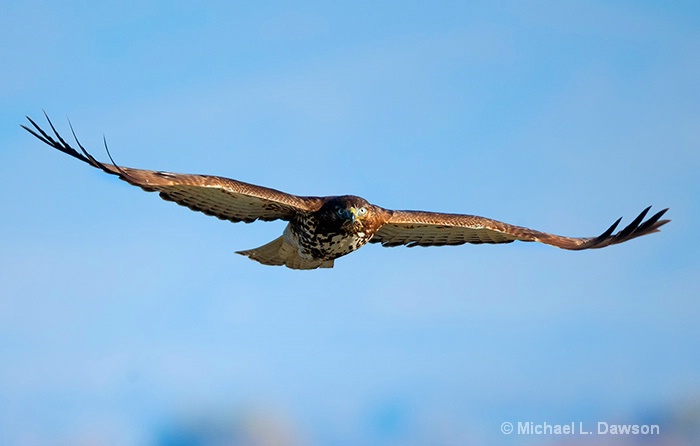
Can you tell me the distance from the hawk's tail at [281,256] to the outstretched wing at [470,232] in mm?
1313

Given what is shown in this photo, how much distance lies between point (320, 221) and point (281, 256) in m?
1.42

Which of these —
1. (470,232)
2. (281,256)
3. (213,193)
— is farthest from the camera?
(470,232)

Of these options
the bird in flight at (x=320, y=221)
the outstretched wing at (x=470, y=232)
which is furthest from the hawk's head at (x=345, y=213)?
the outstretched wing at (x=470, y=232)

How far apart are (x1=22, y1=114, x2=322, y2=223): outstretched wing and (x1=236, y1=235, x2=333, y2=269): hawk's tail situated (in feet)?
1.84

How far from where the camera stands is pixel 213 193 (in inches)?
722

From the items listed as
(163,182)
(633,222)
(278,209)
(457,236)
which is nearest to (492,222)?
(457,236)

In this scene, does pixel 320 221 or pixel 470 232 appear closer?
pixel 320 221

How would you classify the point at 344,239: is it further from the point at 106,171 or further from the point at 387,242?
the point at 106,171

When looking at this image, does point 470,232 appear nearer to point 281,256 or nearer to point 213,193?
point 281,256

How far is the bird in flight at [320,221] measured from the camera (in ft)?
58.2

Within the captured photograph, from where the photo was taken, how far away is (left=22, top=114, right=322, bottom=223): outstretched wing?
17.2m

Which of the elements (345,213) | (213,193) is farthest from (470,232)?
(213,193)

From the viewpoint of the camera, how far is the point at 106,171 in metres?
17.2

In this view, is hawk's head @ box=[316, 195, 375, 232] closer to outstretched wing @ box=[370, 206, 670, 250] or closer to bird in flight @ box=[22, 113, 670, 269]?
bird in flight @ box=[22, 113, 670, 269]
